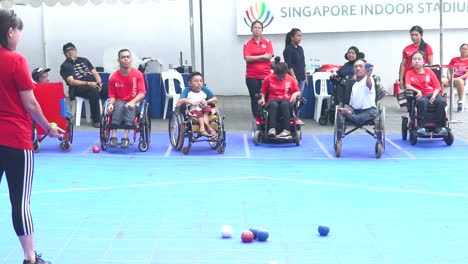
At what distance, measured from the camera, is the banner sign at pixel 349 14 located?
54.0 feet

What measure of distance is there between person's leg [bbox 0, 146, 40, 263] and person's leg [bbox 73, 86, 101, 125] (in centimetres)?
827

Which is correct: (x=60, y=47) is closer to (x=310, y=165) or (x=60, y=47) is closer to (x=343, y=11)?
(x=343, y=11)

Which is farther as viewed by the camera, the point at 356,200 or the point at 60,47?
the point at 60,47

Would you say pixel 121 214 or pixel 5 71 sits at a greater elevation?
pixel 5 71

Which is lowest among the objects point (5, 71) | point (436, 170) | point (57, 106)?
point (436, 170)

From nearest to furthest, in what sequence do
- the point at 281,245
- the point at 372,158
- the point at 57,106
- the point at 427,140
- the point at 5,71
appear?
Result: the point at 5,71
the point at 281,245
the point at 372,158
the point at 57,106
the point at 427,140

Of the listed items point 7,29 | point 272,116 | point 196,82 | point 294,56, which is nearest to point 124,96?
point 196,82

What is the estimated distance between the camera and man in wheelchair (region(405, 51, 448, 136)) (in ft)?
34.2

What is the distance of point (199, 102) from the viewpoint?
10.1m

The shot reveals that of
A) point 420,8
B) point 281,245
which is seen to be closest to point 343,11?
point 420,8

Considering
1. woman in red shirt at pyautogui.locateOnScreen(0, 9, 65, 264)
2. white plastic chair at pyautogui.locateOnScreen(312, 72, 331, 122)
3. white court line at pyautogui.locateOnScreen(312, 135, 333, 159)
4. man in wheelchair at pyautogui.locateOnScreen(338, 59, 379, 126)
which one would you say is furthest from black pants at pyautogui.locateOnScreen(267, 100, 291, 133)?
woman in red shirt at pyautogui.locateOnScreen(0, 9, 65, 264)

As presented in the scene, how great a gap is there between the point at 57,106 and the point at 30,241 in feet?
19.0

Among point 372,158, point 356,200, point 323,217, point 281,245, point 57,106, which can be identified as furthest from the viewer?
point 57,106

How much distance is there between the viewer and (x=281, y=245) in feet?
18.2
